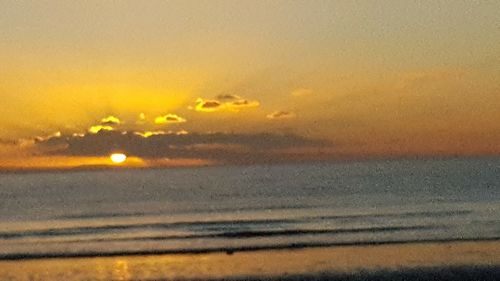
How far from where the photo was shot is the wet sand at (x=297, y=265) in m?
28.9

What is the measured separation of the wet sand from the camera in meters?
28.9

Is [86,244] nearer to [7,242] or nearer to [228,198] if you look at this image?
[7,242]

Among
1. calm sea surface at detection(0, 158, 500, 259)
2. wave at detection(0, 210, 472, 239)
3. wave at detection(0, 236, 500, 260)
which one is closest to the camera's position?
wave at detection(0, 236, 500, 260)

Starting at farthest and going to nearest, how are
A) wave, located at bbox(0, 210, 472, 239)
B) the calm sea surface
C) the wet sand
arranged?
wave, located at bbox(0, 210, 472, 239) → the calm sea surface → the wet sand

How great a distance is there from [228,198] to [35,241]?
145 feet

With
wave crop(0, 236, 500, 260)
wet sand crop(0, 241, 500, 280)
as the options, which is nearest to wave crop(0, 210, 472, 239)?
wave crop(0, 236, 500, 260)

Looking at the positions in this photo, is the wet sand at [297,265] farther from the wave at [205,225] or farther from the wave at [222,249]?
the wave at [205,225]

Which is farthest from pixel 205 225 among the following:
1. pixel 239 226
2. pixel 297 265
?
pixel 297 265

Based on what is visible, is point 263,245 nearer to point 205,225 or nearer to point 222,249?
point 222,249

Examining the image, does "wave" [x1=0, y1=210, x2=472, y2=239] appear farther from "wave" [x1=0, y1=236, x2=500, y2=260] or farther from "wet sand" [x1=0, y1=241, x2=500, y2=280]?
"wet sand" [x1=0, y1=241, x2=500, y2=280]

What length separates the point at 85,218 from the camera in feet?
199

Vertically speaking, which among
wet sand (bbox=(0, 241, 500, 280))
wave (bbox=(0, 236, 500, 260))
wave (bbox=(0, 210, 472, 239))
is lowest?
wet sand (bbox=(0, 241, 500, 280))

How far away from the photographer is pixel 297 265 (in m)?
31.2

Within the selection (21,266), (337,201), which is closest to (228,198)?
(337,201)
